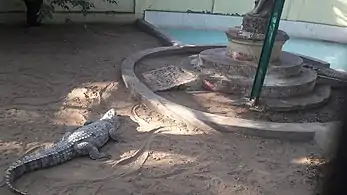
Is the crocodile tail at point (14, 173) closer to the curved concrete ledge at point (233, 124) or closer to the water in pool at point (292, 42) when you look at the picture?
the curved concrete ledge at point (233, 124)

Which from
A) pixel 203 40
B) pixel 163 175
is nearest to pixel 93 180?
pixel 163 175

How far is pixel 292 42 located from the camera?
33.0 feet

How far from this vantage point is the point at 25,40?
6.74m

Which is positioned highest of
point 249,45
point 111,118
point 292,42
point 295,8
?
point 249,45

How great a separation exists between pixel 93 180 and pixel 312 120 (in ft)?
8.39

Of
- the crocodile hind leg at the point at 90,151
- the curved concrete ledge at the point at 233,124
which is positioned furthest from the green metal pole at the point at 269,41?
the crocodile hind leg at the point at 90,151

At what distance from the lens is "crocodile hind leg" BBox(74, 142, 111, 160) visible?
131 inches

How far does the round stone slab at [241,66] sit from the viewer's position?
5.24m

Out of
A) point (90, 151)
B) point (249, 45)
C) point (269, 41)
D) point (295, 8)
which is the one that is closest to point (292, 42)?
point (295, 8)

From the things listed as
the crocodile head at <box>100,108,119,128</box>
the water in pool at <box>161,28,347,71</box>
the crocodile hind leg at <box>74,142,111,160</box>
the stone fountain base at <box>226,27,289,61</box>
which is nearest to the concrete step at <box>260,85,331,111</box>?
the stone fountain base at <box>226,27,289,61</box>

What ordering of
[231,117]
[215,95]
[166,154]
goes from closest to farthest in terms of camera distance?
[166,154], [231,117], [215,95]

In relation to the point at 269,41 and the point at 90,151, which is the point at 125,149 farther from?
the point at 269,41

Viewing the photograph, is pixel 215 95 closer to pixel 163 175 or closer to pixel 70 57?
pixel 163 175

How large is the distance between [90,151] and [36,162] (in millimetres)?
469
